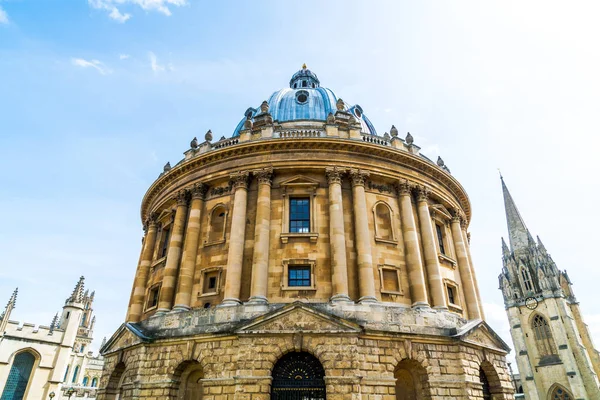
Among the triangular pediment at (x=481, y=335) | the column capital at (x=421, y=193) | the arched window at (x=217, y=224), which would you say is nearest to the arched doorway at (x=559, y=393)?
the triangular pediment at (x=481, y=335)

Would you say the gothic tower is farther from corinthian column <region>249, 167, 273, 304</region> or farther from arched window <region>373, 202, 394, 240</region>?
corinthian column <region>249, 167, 273, 304</region>

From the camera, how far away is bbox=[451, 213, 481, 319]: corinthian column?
24.2 meters

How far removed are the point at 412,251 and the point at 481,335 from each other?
5821 millimetres

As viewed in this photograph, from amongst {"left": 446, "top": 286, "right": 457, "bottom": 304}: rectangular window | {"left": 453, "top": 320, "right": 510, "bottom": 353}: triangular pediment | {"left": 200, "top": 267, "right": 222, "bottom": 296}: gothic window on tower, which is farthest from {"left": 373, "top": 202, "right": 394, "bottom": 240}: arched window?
{"left": 200, "top": 267, "right": 222, "bottom": 296}: gothic window on tower

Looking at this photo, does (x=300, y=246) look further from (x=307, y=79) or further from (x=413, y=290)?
(x=307, y=79)

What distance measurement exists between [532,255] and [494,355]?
59091 mm

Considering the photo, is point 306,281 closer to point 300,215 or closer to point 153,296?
point 300,215

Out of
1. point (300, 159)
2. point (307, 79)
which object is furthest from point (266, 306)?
point (307, 79)

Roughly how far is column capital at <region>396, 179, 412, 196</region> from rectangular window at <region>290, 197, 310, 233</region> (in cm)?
577

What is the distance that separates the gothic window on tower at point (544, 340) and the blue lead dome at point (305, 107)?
51374 mm

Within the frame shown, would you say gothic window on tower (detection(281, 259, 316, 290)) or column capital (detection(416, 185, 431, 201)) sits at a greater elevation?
column capital (detection(416, 185, 431, 201))

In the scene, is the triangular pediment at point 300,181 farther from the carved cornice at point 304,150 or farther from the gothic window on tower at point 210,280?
the gothic window on tower at point 210,280

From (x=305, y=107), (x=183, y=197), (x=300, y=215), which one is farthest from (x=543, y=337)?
(x=183, y=197)

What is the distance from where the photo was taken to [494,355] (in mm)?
21250
